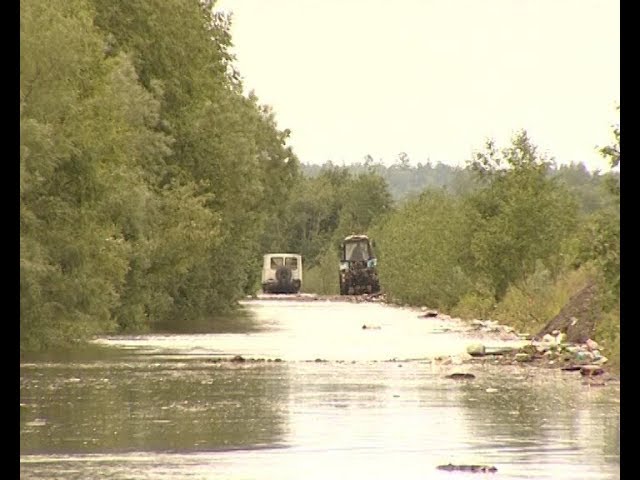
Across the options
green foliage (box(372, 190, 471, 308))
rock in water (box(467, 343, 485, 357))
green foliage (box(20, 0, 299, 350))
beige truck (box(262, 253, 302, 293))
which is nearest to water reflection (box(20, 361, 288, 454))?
green foliage (box(20, 0, 299, 350))

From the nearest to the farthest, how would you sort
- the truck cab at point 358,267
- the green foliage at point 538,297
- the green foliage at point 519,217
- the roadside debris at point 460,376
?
the roadside debris at point 460,376, the green foliage at point 538,297, the green foliage at point 519,217, the truck cab at point 358,267

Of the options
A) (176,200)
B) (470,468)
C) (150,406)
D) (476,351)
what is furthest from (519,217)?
(470,468)

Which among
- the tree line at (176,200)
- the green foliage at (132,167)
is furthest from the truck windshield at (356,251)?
the green foliage at (132,167)

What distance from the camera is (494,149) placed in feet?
233

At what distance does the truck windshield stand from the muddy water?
88.9 meters

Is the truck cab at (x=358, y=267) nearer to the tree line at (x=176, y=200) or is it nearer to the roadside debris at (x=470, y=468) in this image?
the tree line at (x=176, y=200)

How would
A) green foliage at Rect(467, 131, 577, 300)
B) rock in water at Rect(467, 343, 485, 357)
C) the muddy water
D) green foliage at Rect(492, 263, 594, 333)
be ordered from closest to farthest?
the muddy water
rock in water at Rect(467, 343, 485, 357)
green foliage at Rect(492, 263, 594, 333)
green foliage at Rect(467, 131, 577, 300)

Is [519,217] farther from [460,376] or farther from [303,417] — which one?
[303,417]

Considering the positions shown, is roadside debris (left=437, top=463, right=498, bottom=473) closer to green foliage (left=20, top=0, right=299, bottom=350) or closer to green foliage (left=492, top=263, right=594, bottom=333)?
green foliage (left=20, top=0, right=299, bottom=350)

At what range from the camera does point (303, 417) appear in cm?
2544

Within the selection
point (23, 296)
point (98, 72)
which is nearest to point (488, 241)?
point (98, 72)

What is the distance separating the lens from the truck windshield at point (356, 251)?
13375 centimetres

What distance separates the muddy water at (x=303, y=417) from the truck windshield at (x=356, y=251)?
88888 millimetres

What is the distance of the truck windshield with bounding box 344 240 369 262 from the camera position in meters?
134
